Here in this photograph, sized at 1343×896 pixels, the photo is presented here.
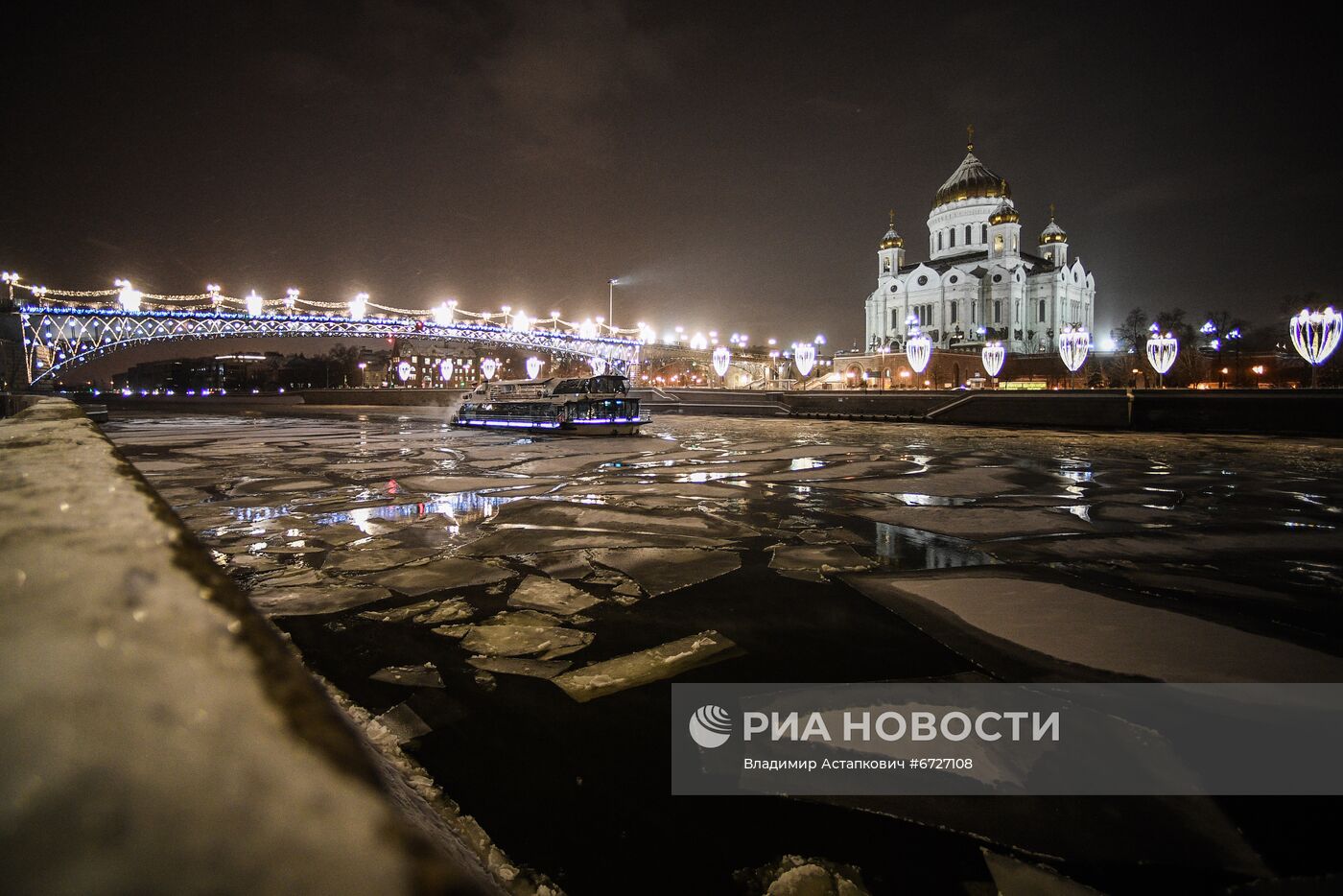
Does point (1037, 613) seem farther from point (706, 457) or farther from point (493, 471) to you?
point (706, 457)

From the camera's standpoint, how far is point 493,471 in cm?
1034

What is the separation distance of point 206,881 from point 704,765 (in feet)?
7.50

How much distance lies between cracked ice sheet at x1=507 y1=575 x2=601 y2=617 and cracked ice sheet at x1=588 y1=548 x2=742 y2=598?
43 cm

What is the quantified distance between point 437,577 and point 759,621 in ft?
7.33

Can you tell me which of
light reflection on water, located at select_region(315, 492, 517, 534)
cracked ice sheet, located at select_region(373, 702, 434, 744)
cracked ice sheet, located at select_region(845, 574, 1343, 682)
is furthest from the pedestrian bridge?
cracked ice sheet, located at select_region(845, 574, 1343, 682)

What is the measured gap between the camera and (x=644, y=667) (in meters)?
3.11

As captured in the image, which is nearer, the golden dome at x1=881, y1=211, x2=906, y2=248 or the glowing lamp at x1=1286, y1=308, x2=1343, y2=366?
the glowing lamp at x1=1286, y1=308, x2=1343, y2=366

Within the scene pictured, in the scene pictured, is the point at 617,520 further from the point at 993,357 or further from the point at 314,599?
the point at 993,357

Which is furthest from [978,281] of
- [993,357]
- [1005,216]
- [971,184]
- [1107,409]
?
[1107,409]

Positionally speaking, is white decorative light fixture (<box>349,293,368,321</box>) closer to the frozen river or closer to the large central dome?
the large central dome

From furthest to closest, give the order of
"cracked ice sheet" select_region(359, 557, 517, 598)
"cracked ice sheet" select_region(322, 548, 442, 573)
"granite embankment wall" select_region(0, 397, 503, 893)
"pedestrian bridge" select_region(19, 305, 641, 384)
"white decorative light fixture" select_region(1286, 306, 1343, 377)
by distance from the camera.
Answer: "pedestrian bridge" select_region(19, 305, 641, 384) → "white decorative light fixture" select_region(1286, 306, 1343, 377) → "cracked ice sheet" select_region(322, 548, 442, 573) → "cracked ice sheet" select_region(359, 557, 517, 598) → "granite embankment wall" select_region(0, 397, 503, 893)

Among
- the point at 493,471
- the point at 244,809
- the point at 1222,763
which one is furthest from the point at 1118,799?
the point at 493,471

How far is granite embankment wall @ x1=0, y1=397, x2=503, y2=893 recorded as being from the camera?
0.35 m

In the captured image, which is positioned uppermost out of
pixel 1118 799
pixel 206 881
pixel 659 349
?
pixel 659 349
